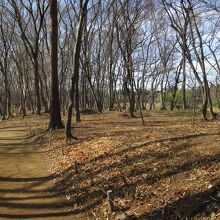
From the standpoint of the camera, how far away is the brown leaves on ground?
273 inches

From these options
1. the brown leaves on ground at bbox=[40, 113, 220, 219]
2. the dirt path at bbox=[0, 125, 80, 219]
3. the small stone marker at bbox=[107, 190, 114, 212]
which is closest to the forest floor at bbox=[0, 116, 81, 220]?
the dirt path at bbox=[0, 125, 80, 219]

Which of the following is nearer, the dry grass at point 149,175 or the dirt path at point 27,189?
the dry grass at point 149,175

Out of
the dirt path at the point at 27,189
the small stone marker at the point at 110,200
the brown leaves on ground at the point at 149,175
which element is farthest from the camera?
the dirt path at the point at 27,189

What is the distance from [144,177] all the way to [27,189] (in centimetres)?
365

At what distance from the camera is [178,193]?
24.0 ft

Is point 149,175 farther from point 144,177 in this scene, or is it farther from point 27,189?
point 27,189

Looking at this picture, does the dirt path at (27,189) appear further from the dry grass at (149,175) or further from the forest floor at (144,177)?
the dry grass at (149,175)

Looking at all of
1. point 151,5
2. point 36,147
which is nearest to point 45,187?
point 36,147

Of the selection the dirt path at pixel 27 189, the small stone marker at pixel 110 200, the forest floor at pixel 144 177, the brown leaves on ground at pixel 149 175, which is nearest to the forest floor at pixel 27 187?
the dirt path at pixel 27 189

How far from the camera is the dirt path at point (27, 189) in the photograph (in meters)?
8.52

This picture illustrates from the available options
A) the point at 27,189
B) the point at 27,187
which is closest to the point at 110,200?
the point at 27,189

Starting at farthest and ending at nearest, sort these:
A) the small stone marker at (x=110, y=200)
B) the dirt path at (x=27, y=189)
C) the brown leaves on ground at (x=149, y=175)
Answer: the dirt path at (x=27, y=189) < the small stone marker at (x=110, y=200) < the brown leaves on ground at (x=149, y=175)

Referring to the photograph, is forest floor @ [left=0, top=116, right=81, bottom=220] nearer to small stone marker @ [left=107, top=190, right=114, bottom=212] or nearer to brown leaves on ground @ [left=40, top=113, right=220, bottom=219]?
brown leaves on ground @ [left=40, top=113, right=220, bottom=219]

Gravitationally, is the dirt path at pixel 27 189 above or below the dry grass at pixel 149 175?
below
